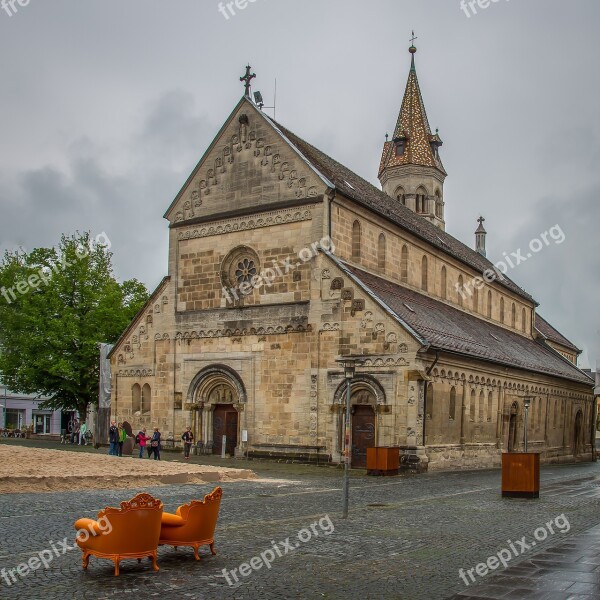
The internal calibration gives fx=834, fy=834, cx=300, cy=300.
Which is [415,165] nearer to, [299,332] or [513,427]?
[513,427]

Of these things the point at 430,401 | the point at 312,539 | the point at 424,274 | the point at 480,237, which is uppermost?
the point at 480,237

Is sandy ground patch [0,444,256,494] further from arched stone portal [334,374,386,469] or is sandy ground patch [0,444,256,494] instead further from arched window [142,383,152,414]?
arched window [142,383,152,414]

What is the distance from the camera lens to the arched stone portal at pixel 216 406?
125 ft

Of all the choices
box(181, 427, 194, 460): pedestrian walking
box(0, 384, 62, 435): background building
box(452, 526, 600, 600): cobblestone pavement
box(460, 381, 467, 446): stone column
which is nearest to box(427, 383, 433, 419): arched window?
box(460, 381, 467, 446): stone column

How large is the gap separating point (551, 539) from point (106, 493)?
11237mm

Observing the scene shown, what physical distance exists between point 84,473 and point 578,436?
46.5 m

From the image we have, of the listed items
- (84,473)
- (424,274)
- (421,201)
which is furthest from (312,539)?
(421,201)

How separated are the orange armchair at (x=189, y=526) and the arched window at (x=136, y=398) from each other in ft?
98.2

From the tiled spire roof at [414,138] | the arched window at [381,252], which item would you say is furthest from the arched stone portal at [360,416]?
the tiled spire roof at [414,138]

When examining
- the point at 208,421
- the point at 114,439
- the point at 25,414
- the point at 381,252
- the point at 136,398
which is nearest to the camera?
the point at 114,439

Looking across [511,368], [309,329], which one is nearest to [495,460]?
[511,368]

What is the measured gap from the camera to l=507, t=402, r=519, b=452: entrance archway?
44.7m

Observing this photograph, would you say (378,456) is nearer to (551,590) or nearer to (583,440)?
(551,590)

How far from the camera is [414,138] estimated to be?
71.6 m
